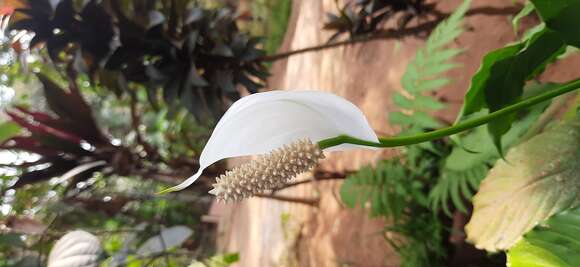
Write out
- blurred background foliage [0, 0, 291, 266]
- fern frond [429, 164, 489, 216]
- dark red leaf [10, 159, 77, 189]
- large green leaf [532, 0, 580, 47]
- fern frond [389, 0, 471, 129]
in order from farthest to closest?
1. dark red leaf [10, 159, 77, 189]
2. blurred background foliage [0, 0, 291, 266]
3. fern frond [389, 0, 471, 129]
4. fern frond [429, 164, 489, 216]
5. large green leaf [532, 0, 580, 47]

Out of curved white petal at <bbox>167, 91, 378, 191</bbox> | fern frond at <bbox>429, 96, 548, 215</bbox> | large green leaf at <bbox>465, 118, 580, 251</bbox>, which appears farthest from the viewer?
fern frond at <bbox>429, 96, 548, 215</bbox>

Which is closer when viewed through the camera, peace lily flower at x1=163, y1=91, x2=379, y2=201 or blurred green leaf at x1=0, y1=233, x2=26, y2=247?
peace lily flower at x1=163, y1=91, x2=379, y2=201

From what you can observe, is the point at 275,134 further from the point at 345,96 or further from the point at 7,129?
the point at 345,96

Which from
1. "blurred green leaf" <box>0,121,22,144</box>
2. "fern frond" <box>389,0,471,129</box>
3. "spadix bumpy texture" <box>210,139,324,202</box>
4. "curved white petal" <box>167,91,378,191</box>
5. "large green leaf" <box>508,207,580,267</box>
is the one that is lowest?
"large green leaf" <box>508,207,580,267</box>

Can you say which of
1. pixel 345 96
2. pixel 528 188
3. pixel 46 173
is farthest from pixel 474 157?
pixel 46 173

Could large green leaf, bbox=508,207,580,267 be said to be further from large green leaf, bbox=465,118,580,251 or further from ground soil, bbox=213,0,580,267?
ground soil, bbox=213,0,580,267

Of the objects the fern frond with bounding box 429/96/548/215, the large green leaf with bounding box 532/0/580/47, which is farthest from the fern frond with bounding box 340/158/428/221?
the large green leaf with bounding box 532/0/580/47
